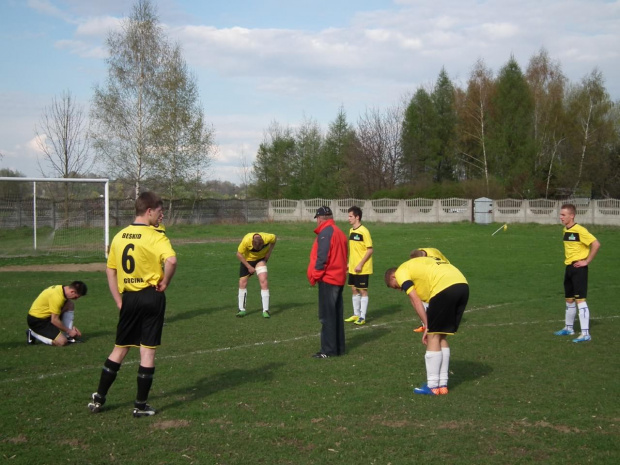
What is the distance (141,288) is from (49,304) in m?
4.56

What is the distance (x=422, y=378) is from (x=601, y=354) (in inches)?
125

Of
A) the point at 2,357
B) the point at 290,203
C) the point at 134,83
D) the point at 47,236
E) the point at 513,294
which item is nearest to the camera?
the point at 2,357

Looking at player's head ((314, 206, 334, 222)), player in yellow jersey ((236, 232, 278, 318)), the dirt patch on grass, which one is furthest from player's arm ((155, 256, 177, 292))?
the dirt patch on grass

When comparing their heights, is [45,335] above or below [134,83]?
below

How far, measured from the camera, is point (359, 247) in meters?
12.5

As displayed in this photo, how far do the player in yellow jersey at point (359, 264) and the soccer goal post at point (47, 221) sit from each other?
13.8 m

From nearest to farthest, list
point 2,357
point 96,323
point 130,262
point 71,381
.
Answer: point 130,262 < point 71,381 < point 2,357 < point 96,323

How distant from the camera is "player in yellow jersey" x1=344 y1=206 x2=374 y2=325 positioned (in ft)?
40.3

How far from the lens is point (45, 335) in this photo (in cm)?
1001

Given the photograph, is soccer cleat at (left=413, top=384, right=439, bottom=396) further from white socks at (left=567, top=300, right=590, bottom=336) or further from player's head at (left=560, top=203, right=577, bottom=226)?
player's head at (left=560, top=203, right=577, bottom=226)

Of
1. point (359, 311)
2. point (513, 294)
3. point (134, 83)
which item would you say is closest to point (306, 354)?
point (359, 311)

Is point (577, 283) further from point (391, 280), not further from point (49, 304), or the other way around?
point (49, 304)

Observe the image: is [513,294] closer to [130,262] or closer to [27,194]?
[130,262]

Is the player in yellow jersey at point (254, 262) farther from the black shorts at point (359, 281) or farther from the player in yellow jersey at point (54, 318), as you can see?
the player in yellow jersey at point (54, 318)
